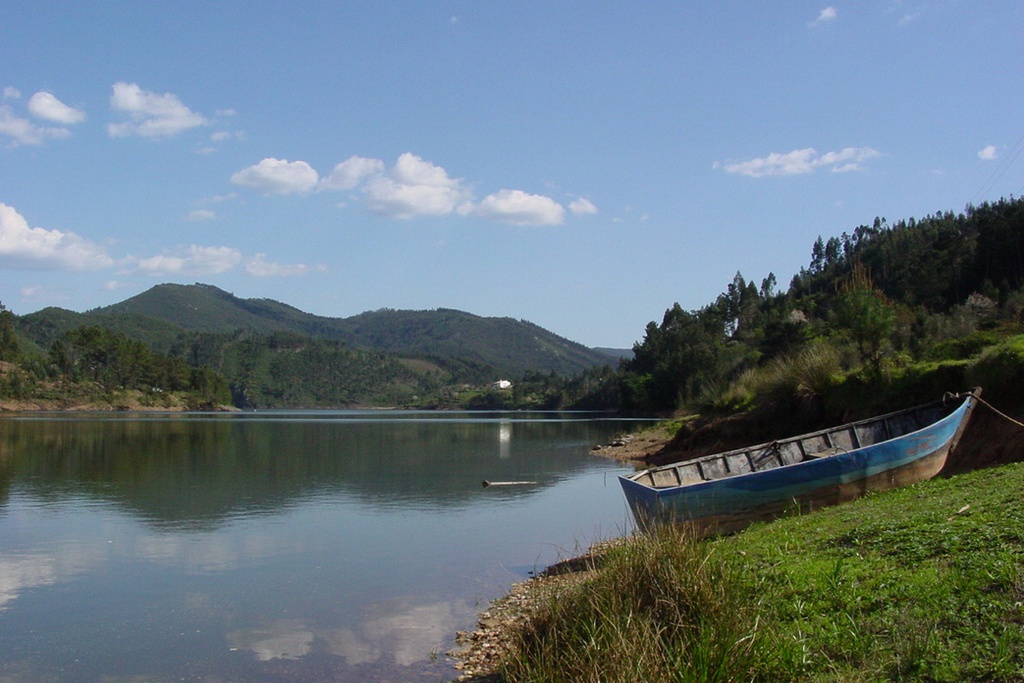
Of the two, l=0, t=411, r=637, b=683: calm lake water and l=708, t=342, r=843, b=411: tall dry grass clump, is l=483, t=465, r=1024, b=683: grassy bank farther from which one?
l=708, t=342, r=843, b=411: tall dry grass clump

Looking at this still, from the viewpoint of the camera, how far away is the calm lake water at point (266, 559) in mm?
13391

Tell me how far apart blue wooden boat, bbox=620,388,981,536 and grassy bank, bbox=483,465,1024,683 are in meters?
5.79

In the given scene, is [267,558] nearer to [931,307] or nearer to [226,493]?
[226,493]

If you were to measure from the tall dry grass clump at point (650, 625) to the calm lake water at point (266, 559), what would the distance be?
13.5ft

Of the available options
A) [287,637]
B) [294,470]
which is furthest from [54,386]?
[287,637]

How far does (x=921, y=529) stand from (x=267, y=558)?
15502mm

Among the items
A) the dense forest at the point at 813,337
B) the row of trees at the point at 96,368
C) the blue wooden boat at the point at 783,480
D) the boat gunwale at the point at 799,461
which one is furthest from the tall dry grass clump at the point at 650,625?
the row of trees at the point at 96,368

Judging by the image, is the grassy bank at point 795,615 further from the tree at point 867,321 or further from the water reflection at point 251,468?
the tree at point 867,321

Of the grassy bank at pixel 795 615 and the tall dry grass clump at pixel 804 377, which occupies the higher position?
the tall dry grass clump at pixel 804 377

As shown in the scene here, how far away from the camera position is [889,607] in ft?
29.0

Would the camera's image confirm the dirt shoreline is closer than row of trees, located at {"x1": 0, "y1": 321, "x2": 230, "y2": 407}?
Yes

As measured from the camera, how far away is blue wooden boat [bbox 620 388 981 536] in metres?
17.5

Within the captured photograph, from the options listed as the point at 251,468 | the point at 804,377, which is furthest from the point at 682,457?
the point at 251,468

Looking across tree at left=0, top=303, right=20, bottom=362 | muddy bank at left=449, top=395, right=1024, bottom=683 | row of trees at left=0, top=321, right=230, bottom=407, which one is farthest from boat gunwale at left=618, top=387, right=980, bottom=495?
tree at left=0, top=303, right=20, bottom=362
